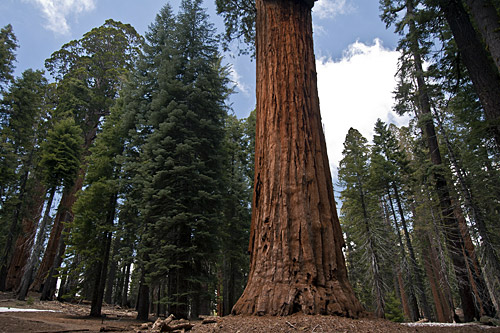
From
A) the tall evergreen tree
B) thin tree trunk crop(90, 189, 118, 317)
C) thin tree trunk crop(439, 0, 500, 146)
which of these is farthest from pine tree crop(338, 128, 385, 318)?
thin tree trunk crop(90, 189, 118, 317)

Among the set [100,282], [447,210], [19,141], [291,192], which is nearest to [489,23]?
[291,192]

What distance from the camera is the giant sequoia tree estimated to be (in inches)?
118

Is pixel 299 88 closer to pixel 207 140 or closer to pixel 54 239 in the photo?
pixel 207 140

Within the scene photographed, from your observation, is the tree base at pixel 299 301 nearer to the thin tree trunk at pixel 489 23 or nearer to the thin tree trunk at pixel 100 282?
the thin tree trunk at pixel 489 23

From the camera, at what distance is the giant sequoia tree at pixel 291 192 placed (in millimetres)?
2998

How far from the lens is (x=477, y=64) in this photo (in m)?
6.26

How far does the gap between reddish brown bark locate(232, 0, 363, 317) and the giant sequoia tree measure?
11mm

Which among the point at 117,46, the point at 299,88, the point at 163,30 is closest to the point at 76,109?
the point at 117,46

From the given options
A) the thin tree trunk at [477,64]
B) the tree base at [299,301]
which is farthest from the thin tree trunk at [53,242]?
the thin tree trunk at [477,64]

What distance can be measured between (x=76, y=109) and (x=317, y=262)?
24.5 metres

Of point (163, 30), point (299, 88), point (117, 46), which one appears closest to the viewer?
point (299, 88)

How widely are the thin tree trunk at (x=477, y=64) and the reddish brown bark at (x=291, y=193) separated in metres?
4.51

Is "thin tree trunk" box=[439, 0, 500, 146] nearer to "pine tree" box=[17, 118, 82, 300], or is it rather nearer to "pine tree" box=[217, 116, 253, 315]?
"pine tree" box=[217, 116, 253, 315]

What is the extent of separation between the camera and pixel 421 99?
593 inches
